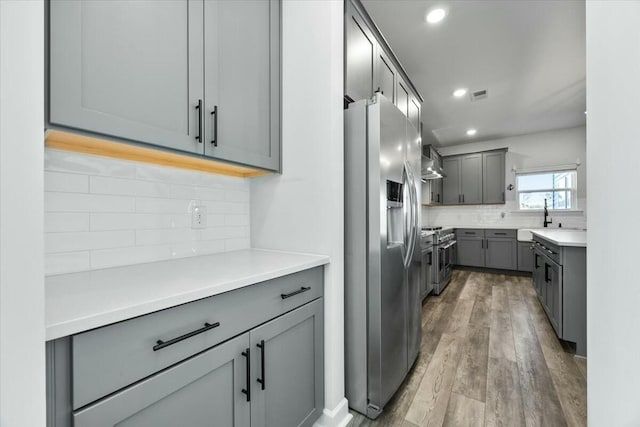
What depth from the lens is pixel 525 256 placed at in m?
4.95

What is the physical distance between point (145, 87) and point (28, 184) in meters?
0.66

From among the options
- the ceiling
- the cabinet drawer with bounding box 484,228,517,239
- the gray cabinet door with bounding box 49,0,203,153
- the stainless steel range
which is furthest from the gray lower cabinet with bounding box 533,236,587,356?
the cabinet drawer with bounding box 484,228,517,239

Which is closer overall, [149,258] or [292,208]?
[149,258]

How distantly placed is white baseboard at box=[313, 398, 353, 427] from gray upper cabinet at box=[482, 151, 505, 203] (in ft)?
17.9

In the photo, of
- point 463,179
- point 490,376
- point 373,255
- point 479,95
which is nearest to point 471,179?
point 463,179

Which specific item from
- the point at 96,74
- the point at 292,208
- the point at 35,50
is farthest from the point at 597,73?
the point at 96,74

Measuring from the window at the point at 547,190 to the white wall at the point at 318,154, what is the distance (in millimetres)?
5707

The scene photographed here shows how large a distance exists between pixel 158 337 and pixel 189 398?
23 cm

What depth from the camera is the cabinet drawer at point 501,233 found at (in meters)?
5.12

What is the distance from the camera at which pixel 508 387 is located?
1.73 meters

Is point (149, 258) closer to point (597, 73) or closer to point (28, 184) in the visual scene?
point (28, 184)

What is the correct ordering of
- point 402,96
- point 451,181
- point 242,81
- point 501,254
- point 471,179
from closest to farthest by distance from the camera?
point 242,81 < point 402,96 < point 501,254 < point 471,179 < point 451,181

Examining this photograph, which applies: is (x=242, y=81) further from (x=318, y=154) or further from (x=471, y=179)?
(x=471, y=179)

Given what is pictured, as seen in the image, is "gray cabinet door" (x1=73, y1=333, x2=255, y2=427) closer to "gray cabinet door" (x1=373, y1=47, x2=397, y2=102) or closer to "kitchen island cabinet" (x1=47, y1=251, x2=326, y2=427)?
"kitchen island cabinet" (x1=47, y1=251, x2=326, y2=427)
